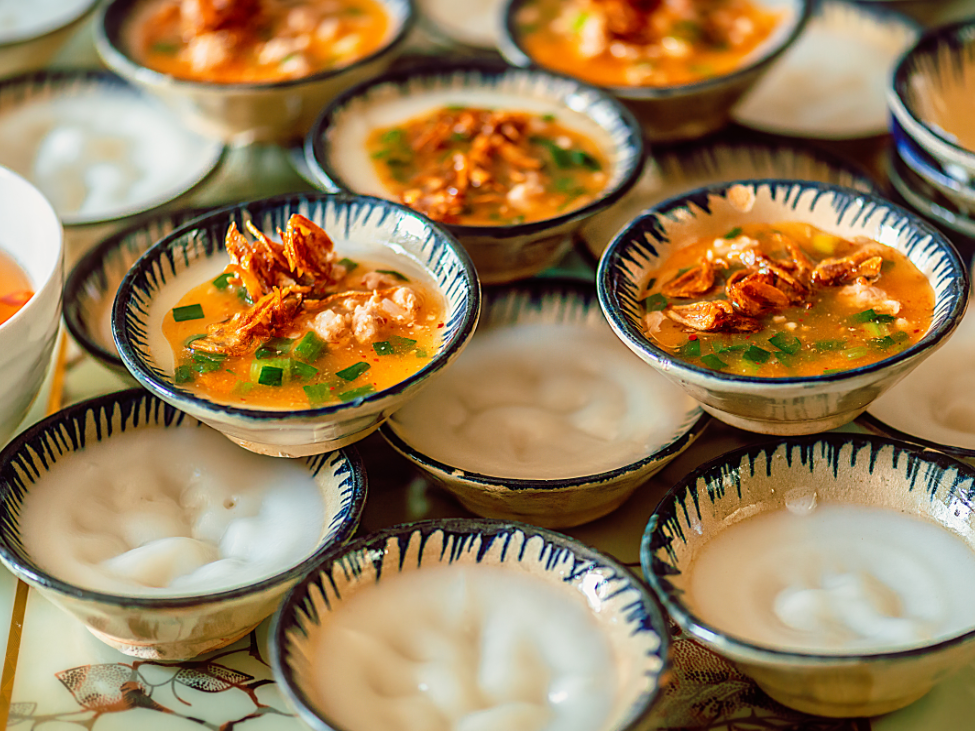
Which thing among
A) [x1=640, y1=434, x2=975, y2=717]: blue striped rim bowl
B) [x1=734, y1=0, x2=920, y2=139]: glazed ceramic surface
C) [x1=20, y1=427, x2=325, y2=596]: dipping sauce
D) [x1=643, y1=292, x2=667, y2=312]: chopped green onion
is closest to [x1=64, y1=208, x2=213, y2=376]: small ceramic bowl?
[x1=20, y1=427, x2=325, y2=596]: dipping sauce

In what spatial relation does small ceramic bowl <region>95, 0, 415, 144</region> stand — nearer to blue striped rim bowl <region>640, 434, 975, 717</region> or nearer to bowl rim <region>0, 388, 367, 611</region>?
bowl rim <region>0, 388, 367, 611</region>

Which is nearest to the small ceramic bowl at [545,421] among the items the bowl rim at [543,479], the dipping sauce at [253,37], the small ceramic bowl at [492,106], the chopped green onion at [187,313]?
the bowl rim at [543,479]

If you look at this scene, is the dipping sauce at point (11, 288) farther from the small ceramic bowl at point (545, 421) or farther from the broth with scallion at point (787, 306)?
the broth with scallion at point (787, 306)

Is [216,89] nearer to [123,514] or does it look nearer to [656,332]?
[123,514]

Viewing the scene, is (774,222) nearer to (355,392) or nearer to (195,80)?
(355,392)

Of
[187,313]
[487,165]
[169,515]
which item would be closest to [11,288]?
[187,313]

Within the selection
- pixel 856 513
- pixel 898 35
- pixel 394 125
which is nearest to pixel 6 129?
pixel 394 125
